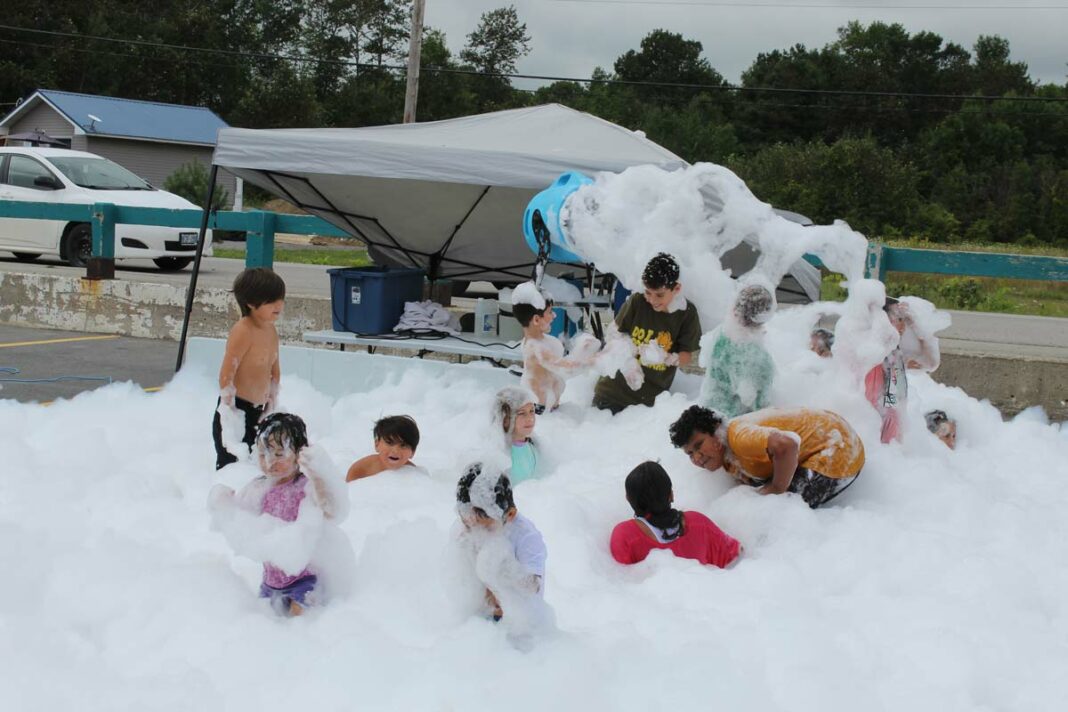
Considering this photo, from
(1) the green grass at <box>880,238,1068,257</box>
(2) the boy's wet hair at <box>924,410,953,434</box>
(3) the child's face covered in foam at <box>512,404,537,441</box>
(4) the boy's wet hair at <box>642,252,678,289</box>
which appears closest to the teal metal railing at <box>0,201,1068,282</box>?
(2) the boy's wet hair at <box>924,410,953,434</box>

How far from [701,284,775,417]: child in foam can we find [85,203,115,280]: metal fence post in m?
7.15

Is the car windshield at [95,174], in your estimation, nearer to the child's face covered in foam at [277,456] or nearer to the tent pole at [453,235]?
the tent pole at [453,235]

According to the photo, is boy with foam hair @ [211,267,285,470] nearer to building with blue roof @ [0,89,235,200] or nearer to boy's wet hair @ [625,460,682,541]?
boy's wet hair @ [625,460,682,541]

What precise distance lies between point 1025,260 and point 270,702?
20.1 ft

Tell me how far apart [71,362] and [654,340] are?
516cm

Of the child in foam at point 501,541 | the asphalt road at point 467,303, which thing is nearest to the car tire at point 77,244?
the asphalt road at point 467,303

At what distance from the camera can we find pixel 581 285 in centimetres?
852

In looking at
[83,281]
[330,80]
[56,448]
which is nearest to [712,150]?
[330,80]

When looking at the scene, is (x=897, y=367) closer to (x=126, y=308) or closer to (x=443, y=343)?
(x=443, y=343)

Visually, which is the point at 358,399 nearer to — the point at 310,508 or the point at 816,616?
the point at 310,508

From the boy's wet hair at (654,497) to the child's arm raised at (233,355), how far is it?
2071 millimetres

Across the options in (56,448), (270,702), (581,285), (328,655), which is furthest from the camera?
(581,285)

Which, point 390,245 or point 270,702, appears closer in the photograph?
point 270,702

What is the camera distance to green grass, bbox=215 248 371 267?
2270cm
